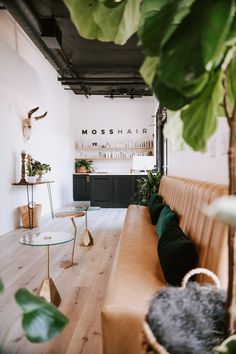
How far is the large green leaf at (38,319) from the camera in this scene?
0.50 meters

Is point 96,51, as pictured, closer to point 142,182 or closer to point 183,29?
point 142,182

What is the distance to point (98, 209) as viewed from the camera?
14.6 feet

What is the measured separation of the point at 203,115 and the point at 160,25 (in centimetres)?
22

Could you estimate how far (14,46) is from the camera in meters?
5.41

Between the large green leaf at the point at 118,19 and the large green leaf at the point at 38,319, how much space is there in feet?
2.24

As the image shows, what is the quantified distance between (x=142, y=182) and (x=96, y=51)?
3.01 m

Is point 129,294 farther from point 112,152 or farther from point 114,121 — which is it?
point 114,121

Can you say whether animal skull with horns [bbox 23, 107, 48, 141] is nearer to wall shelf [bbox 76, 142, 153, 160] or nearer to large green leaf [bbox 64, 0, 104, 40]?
wall shelf [bbox 76, 142, 153, 160]

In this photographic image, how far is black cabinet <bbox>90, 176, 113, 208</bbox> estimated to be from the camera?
817 cm

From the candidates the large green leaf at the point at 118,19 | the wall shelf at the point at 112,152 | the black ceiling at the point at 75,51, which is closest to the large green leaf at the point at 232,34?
the large green leaf at the point at 118,19

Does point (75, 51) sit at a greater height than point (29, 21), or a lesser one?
greater

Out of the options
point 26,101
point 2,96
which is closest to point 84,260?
point 2,96

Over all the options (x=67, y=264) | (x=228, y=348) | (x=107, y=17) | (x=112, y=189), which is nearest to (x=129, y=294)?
(x=228, y=348)

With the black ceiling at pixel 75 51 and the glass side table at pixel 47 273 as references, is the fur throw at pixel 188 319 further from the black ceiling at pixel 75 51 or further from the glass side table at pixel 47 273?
the black ceiling at pixel 75 51
